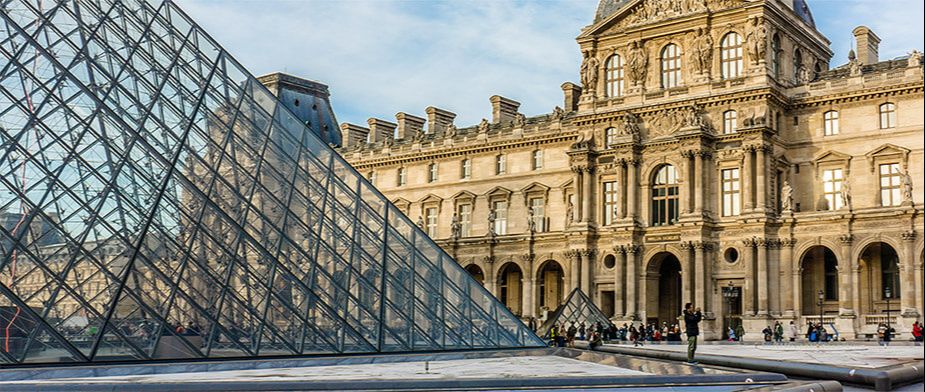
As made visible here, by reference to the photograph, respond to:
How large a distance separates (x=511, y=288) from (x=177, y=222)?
1367 inches

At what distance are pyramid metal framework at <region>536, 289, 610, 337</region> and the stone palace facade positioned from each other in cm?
Result: 458

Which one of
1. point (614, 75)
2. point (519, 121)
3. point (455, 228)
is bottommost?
point (455, 228)

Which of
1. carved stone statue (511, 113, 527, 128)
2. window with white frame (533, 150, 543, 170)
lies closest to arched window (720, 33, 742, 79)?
window with white frame (533, 150, 543, 170)

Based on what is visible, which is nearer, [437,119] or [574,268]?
[574,268]

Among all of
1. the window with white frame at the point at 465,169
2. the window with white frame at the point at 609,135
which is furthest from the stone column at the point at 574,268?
the window with white frame at the point at 465,169

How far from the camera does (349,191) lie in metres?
21.8

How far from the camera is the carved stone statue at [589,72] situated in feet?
151

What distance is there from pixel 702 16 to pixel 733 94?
3.50m

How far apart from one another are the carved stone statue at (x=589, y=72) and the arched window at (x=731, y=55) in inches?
219

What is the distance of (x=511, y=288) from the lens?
52094 millimetres

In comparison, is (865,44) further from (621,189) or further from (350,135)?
(350,135)

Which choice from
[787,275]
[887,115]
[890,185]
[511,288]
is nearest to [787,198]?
[787,275]

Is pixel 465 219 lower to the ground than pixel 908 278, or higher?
higher

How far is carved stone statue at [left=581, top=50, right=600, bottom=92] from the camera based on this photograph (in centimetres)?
4609
